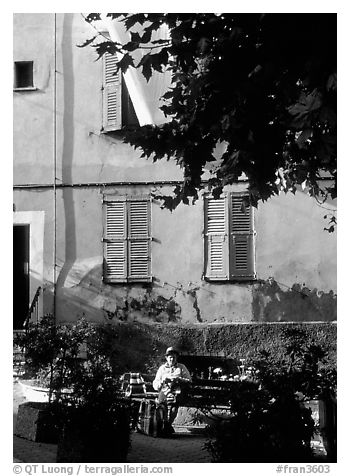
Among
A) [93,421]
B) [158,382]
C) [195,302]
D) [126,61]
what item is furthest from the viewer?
[195,302]

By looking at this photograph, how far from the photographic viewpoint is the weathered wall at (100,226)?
10.1m

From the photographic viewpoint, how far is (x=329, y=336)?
9688 mm

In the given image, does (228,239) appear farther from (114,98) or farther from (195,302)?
(114,98)

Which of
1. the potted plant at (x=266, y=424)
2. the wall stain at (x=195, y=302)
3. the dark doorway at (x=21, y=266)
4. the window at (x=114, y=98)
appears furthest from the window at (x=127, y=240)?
the potted plant at (x=266, y=424)

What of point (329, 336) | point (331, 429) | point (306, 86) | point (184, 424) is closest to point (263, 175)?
point (306, 86)

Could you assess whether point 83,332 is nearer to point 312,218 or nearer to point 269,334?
point 269,334

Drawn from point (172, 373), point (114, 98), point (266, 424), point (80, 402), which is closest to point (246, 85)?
point (266, 424)

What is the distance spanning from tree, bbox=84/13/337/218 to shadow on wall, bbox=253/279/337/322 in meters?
4.46

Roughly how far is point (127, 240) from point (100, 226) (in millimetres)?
449

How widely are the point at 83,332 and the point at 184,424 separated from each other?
98.2 inches

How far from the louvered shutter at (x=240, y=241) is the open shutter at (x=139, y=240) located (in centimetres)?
121

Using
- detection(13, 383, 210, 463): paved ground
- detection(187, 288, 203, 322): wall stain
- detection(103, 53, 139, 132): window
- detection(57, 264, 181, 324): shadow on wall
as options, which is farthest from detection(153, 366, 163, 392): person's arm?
detection(103, 53, 139, 132): window

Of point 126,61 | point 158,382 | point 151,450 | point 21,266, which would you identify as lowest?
point 151,450

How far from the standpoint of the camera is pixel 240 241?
1089cm
